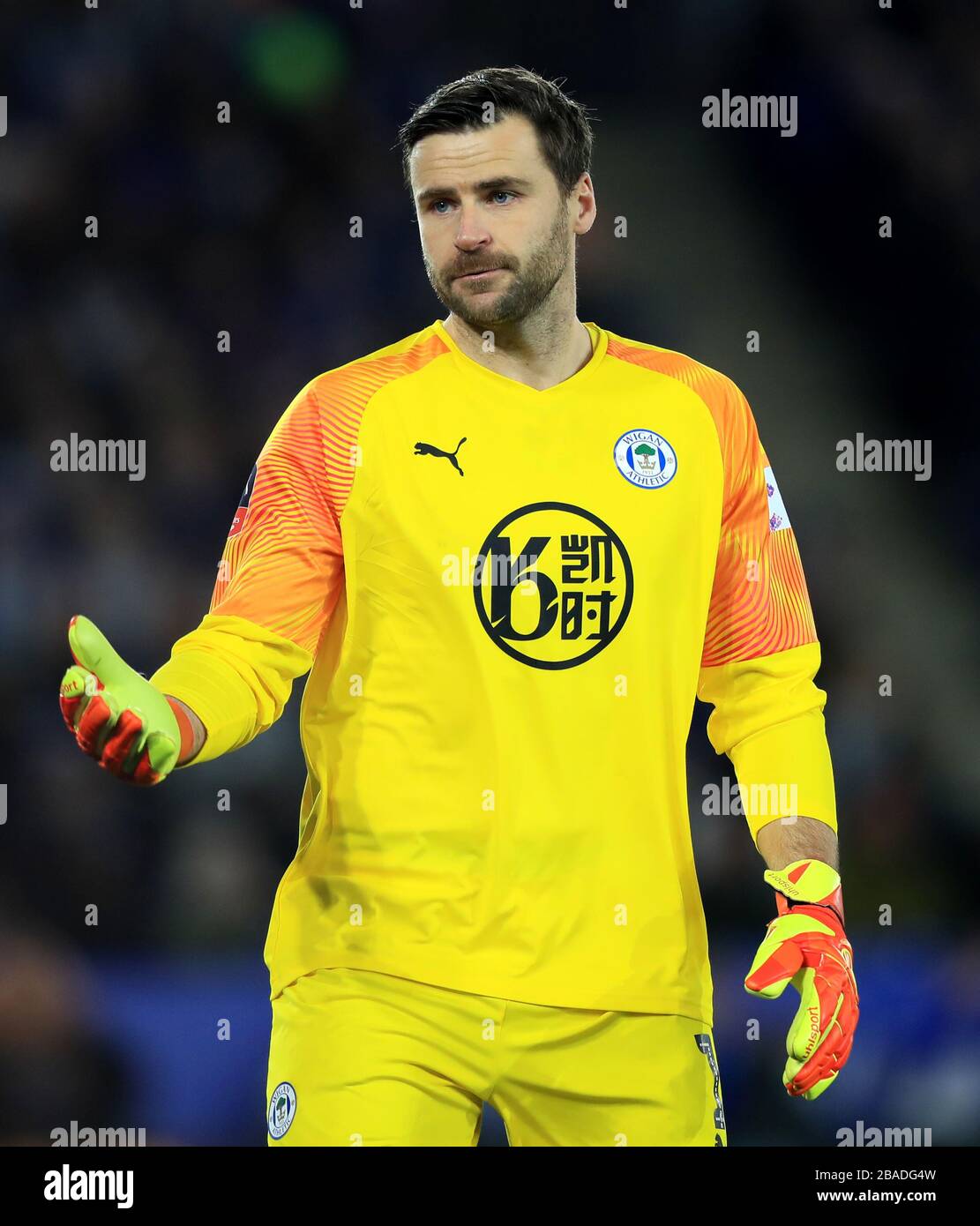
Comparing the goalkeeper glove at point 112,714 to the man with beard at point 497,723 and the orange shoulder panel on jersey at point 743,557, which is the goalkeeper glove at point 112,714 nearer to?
the man with beard at point 497,723

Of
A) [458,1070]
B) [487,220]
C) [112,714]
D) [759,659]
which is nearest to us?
[112,714]

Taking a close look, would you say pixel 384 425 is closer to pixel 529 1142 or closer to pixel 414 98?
pixel 529 1142

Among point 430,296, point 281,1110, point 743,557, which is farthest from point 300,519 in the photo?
point 430,296

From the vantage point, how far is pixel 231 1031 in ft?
12.6

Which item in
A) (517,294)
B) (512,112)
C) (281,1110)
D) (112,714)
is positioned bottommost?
(281,1110)

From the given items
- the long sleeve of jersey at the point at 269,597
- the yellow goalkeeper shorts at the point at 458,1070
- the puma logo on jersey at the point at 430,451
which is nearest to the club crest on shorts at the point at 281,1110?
the yellow goalkeeper shorts at the point at 458,1070

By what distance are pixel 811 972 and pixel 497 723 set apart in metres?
Answer: 0.56

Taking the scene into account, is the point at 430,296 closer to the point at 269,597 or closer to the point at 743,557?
the point at 743,557

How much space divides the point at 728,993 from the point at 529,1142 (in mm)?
1886

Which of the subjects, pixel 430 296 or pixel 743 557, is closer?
pixel 743 557

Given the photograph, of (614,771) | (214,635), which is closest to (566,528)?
(614,771)

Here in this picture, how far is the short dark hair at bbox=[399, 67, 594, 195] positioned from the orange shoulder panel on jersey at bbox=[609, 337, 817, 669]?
0.31 metres

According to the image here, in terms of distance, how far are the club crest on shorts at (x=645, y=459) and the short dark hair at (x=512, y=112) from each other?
42 centimetres

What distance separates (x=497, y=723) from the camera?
7.50 ft
